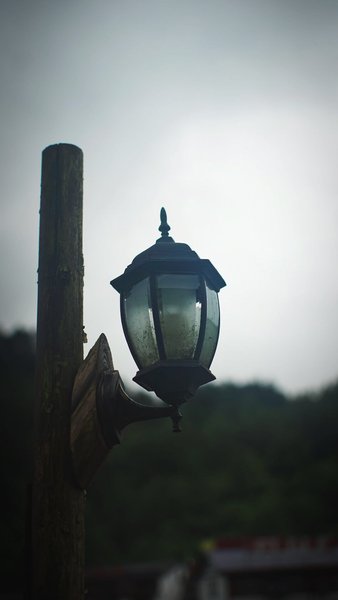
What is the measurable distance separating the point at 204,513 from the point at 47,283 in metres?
72.5

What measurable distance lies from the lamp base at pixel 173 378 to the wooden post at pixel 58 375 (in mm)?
341

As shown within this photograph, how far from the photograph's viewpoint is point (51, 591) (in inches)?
96.6

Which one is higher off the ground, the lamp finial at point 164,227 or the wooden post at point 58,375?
the lamp finial at point 164,227

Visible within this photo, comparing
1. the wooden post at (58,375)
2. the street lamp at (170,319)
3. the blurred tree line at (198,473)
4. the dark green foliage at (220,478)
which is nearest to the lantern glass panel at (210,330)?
the street lamp at (170,319)

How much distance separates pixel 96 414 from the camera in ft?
8.57

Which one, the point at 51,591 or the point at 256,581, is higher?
the point at 51,591

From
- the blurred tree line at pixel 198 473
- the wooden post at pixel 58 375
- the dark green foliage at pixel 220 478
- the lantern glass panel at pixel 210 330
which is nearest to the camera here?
the wooden post at pixel 58 375

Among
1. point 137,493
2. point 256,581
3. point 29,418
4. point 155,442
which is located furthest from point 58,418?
point 155,442

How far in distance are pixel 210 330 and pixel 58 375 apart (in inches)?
30.6

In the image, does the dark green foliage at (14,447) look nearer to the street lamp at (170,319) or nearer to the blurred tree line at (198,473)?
the blurred tree line at (198,473)

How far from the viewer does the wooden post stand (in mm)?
2504

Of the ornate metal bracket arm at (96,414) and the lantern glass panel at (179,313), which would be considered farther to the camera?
the lantern glass panel at (179,313)

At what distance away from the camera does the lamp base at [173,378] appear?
9.40 ft

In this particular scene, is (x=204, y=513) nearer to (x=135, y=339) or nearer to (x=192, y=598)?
(x=192, y=598)
